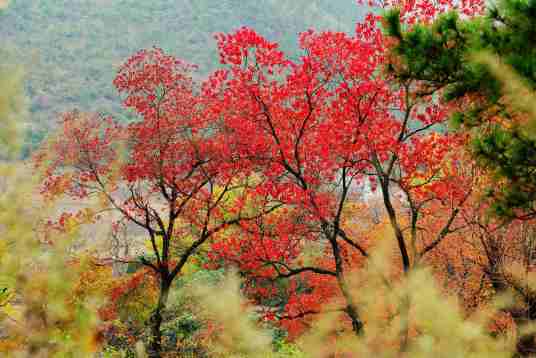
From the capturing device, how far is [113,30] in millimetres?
102062

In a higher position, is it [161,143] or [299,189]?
[161,143]

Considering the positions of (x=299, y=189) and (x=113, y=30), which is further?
(x=113, y=30)

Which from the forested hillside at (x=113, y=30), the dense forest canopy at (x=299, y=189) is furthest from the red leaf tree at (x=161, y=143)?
the forested hillside at (x=113, y=30)

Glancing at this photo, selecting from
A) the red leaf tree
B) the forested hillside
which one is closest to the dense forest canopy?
the red leaf tree

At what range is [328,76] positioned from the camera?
37.6ft

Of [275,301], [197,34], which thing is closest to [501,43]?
[275,301]

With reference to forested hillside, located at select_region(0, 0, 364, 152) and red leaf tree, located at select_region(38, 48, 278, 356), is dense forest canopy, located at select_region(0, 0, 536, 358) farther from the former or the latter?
forested hillside, located at select_region(0, 0, 364, 152)

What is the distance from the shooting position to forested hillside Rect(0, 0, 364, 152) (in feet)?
270

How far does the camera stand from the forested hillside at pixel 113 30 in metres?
82.4

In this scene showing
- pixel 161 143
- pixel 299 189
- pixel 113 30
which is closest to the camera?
pixel 299 189

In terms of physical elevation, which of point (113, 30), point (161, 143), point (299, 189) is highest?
point (113, 30)

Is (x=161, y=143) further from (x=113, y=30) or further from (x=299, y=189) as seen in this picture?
(x=113, y=30)

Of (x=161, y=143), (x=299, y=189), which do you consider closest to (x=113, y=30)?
(x=161, y=143)

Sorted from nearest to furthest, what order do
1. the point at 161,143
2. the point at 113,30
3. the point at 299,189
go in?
1. the point at 299,189
2. the point at 161,143
3. the point at 113,30
